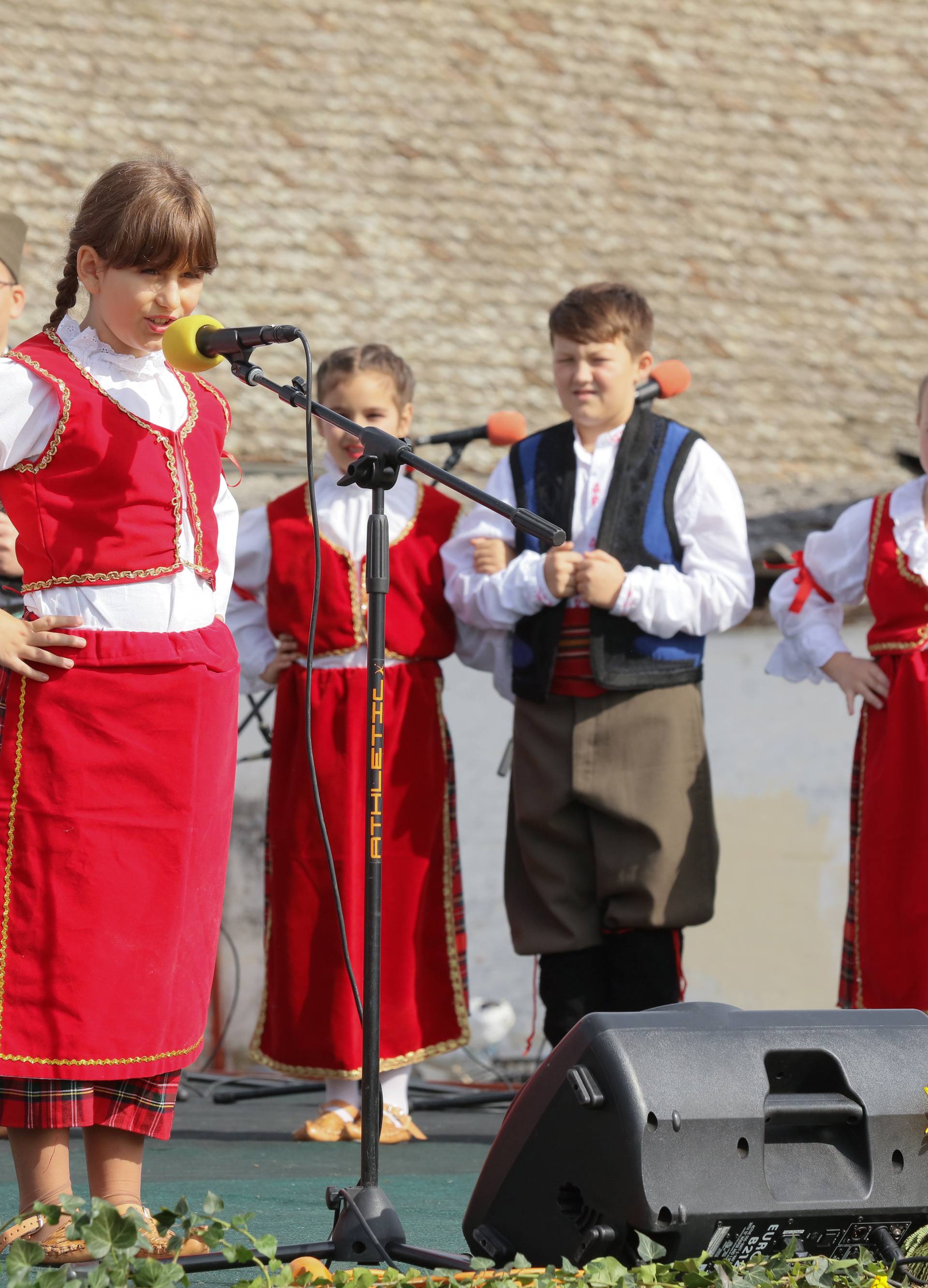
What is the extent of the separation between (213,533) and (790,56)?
9884mm

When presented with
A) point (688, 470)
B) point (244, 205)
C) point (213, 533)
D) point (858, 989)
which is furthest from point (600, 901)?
point (244, 205)

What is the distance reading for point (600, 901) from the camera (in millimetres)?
3869

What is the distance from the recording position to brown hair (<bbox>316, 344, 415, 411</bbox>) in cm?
403

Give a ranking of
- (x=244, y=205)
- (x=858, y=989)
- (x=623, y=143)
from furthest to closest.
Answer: (x=623, y=143)
(x=244, y=205)
(x=858, y=989)

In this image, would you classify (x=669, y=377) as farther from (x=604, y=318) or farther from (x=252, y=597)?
(x=252, y=597)

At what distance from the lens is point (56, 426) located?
8.33ft

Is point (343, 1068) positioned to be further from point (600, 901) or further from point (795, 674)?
point (795, 674)

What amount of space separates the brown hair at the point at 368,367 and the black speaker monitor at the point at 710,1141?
6.74 ft

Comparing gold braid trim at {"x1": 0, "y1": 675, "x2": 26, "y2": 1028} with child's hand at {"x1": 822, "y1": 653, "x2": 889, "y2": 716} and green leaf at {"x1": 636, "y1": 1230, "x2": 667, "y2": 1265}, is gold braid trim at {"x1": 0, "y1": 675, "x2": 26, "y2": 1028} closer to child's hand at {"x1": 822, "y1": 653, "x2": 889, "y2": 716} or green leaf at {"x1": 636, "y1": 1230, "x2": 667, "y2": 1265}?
green leaf at {"x1": 636, "y1": 1230, "x2": 667, "y2": 1265}

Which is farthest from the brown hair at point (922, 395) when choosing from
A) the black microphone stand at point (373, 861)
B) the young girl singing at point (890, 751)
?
the black microphone stand at point (373, 861)

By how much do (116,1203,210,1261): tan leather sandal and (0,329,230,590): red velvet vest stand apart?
2.92ft

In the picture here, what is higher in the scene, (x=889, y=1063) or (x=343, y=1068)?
(x=889, y=1063)

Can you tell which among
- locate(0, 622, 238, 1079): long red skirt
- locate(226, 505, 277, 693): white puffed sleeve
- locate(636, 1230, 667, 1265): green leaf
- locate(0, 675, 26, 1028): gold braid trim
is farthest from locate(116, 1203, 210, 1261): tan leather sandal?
locate(226, 505, 277, 693): white puffed sleeve

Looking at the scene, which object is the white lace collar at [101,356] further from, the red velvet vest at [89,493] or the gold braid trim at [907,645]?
the gold braid trim at [907,645]
